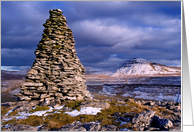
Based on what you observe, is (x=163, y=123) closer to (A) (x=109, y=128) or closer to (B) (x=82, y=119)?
(A) (x=109, y=128)

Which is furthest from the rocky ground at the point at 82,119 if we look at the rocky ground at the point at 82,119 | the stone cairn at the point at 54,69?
the stone cairn at the point at 54,69

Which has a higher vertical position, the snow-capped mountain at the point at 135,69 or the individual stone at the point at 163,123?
the snow-capped mountain at the point at 135,69

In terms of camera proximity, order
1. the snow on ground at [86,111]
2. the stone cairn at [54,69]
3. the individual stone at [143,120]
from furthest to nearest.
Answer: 1. the stone cairn at [54,69]
2. the snow on ground at [86,111]
3. the individual stone at [143,120]

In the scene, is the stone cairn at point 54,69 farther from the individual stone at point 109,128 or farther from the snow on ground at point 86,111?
the individual stone at point 109,128

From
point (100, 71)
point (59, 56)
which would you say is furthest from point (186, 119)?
point (100, 71)

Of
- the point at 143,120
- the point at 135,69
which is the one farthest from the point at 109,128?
the point at 135,69

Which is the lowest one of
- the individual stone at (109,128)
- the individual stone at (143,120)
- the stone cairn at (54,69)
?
the individual stone at (109,128)

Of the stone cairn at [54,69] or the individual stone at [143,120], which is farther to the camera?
the stone cairn at [54,69]
